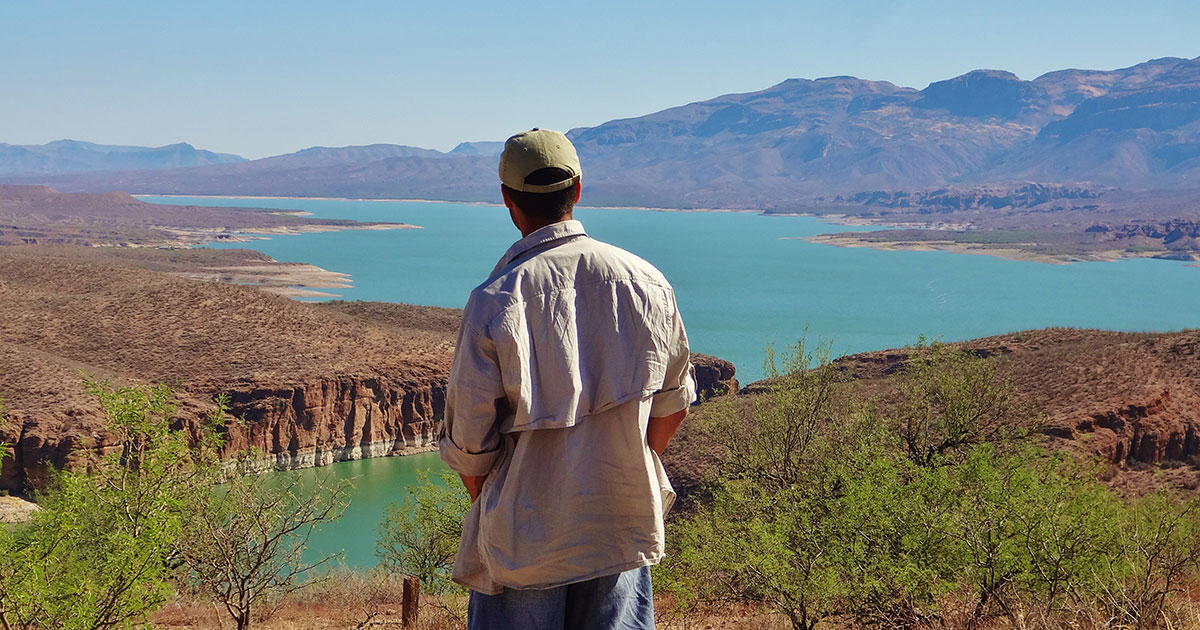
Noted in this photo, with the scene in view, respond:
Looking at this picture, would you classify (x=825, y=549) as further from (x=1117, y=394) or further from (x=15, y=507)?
(x=15, y=507)

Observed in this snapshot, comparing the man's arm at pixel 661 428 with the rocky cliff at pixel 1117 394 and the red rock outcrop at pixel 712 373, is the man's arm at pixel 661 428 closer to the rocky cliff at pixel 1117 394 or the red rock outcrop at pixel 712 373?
the rocky cliff at pixel 1117 394

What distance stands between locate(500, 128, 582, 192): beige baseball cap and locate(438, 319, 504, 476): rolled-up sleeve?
0.44m

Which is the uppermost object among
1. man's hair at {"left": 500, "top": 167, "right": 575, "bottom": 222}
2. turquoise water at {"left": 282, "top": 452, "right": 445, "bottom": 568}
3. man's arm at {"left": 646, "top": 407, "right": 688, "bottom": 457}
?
man's hair at {"left": 500, "top": 167, "right": 575, "bottom": 222}

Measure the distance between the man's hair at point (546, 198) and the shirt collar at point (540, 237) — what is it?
7 cm

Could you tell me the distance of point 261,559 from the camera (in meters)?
10.3

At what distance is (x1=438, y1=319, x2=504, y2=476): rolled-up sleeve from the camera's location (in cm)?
255

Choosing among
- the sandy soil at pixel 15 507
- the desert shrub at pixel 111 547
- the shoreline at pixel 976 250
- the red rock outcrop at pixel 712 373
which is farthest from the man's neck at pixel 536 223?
the shoreline at pixel 976 250

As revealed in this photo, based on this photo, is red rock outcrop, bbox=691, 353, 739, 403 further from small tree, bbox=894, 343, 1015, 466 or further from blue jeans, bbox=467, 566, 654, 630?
blue jeans, bbox=467, 566, 654, 630

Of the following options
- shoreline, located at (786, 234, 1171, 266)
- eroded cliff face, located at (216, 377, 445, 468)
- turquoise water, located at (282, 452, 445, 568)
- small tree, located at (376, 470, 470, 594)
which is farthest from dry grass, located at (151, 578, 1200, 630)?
shoreline, located at (786, 234, 1171, 266)

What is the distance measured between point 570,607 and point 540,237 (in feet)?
3.35

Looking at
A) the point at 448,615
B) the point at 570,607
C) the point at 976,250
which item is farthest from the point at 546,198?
the point at 976,250

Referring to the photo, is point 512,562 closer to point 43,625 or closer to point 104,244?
point 43,625

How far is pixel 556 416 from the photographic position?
2572 mm

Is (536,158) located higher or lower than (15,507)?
higher
